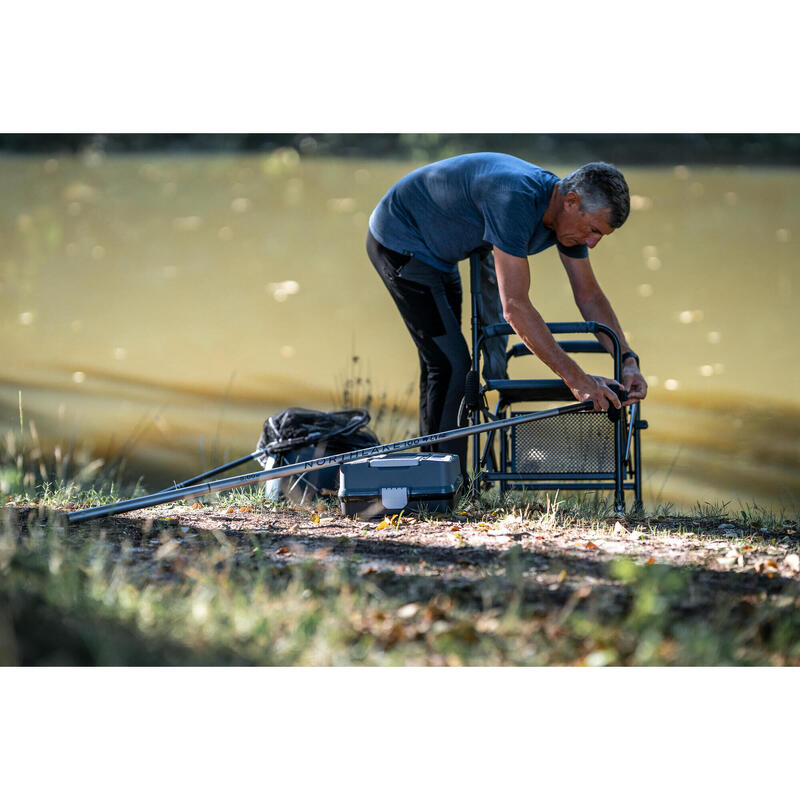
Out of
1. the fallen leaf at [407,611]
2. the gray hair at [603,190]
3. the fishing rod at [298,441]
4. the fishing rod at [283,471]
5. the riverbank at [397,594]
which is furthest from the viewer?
the fishing rod at [298,441]

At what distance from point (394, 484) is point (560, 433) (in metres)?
0.74

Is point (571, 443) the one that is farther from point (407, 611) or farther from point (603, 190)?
point (407, 611)

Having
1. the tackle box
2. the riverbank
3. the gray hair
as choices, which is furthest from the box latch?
the gray hair

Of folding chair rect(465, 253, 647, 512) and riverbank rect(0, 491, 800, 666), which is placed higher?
folding chair rect(465, 253, 647, 512)

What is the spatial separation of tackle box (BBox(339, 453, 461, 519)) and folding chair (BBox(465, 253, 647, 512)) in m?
0.23

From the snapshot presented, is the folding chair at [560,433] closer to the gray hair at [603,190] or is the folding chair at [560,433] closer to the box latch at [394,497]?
the box latch at [394,497]

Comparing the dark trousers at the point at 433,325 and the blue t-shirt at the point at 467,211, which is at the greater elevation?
the blue t-shirt at the point at 467,211

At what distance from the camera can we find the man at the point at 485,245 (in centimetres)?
342

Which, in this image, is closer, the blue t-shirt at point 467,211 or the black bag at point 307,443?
Result: the blue t-shirt at point 467,211

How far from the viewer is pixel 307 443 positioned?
4.22m

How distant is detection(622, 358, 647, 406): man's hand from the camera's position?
12.2 feet

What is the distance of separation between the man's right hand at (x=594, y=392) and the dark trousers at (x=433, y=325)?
64 centimetres

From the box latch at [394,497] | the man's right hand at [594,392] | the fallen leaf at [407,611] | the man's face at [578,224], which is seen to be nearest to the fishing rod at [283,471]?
the man's right hand at [594,392]

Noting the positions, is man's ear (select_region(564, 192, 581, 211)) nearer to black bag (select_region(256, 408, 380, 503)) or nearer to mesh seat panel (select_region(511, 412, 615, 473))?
mesh seat panel (select_region(511, 412, 615, 473))
